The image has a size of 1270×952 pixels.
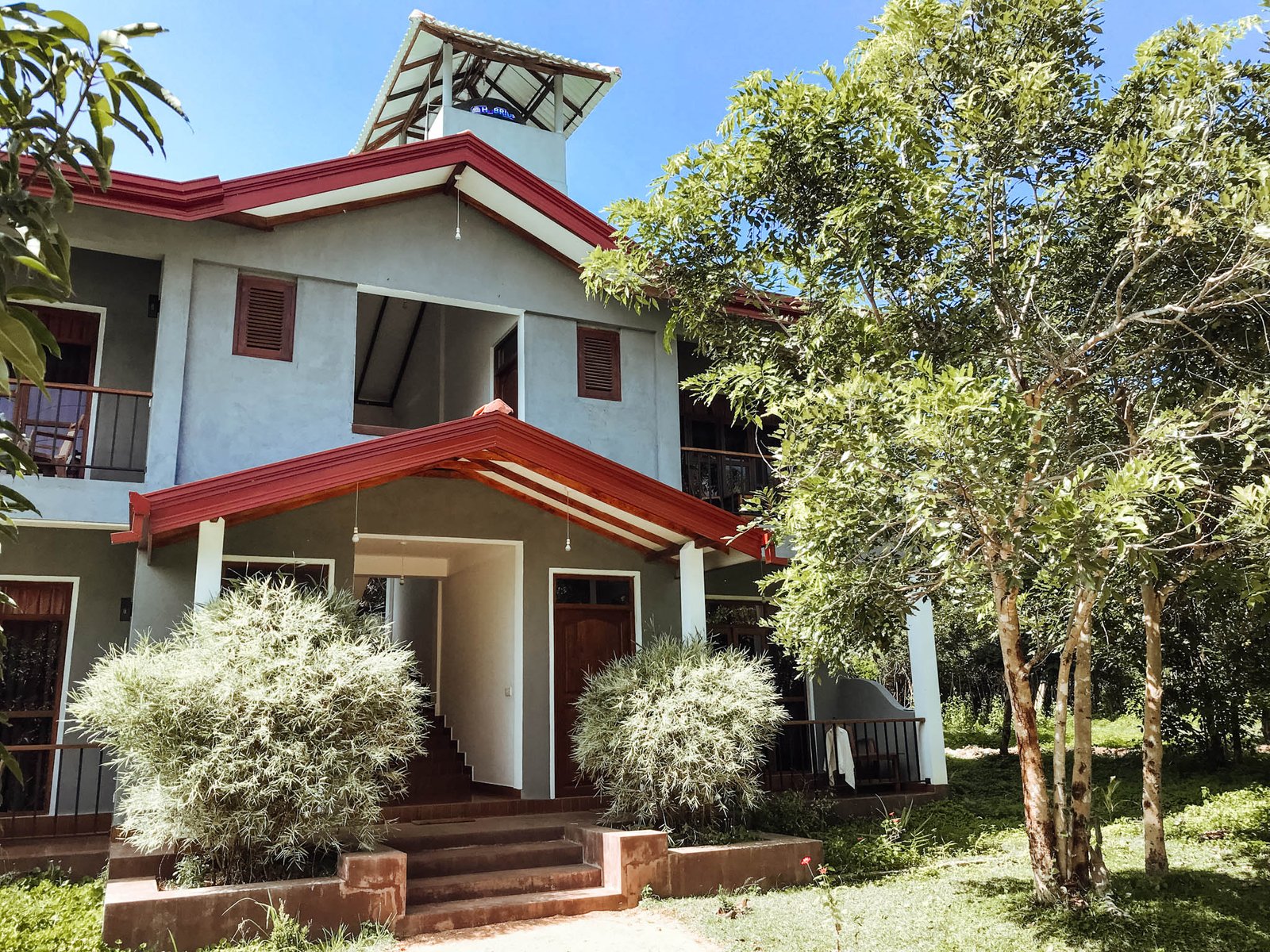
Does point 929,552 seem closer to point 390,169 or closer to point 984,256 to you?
point 984,256

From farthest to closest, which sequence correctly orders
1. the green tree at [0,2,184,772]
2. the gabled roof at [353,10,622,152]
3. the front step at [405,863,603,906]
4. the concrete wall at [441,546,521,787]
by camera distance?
1. the gabled roof at [353,10,622,152]
2. the concrete wall at [441,546,521,787]
3. the front step at [405,863,603,906]
4. the green tree at [0,2,184,772]

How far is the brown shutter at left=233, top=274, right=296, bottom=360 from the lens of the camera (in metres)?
10.2

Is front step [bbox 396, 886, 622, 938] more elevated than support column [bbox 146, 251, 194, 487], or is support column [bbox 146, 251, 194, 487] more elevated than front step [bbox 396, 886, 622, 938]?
support column [bbox 146, 251, 194, 487]

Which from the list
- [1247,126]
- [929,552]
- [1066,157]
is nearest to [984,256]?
[1066,157]

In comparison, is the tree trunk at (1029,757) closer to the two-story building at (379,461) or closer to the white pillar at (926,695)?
the two-story building at (379,461)

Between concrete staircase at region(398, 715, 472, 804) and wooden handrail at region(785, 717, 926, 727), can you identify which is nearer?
concrete staircase at region(398, 715, 472, 804)

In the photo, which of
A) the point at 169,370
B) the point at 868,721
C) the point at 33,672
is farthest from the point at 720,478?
the point at 33,672

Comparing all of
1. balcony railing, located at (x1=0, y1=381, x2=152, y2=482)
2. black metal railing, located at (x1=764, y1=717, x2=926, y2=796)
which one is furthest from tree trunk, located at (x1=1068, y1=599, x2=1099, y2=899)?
balcony railing, located at (x1=0, y1=381, x2=152, y2=482)

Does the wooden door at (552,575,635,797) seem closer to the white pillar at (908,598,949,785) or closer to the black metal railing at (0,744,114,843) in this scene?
the white pillar at (908,598,949,785)

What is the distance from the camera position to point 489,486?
10609mm

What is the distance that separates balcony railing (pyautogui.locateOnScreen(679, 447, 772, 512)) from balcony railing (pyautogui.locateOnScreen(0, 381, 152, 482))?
20.4ft

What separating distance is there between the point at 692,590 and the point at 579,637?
68.8 inches

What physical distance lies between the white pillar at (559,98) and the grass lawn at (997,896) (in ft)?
35.0

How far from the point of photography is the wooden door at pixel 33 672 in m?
9.69
